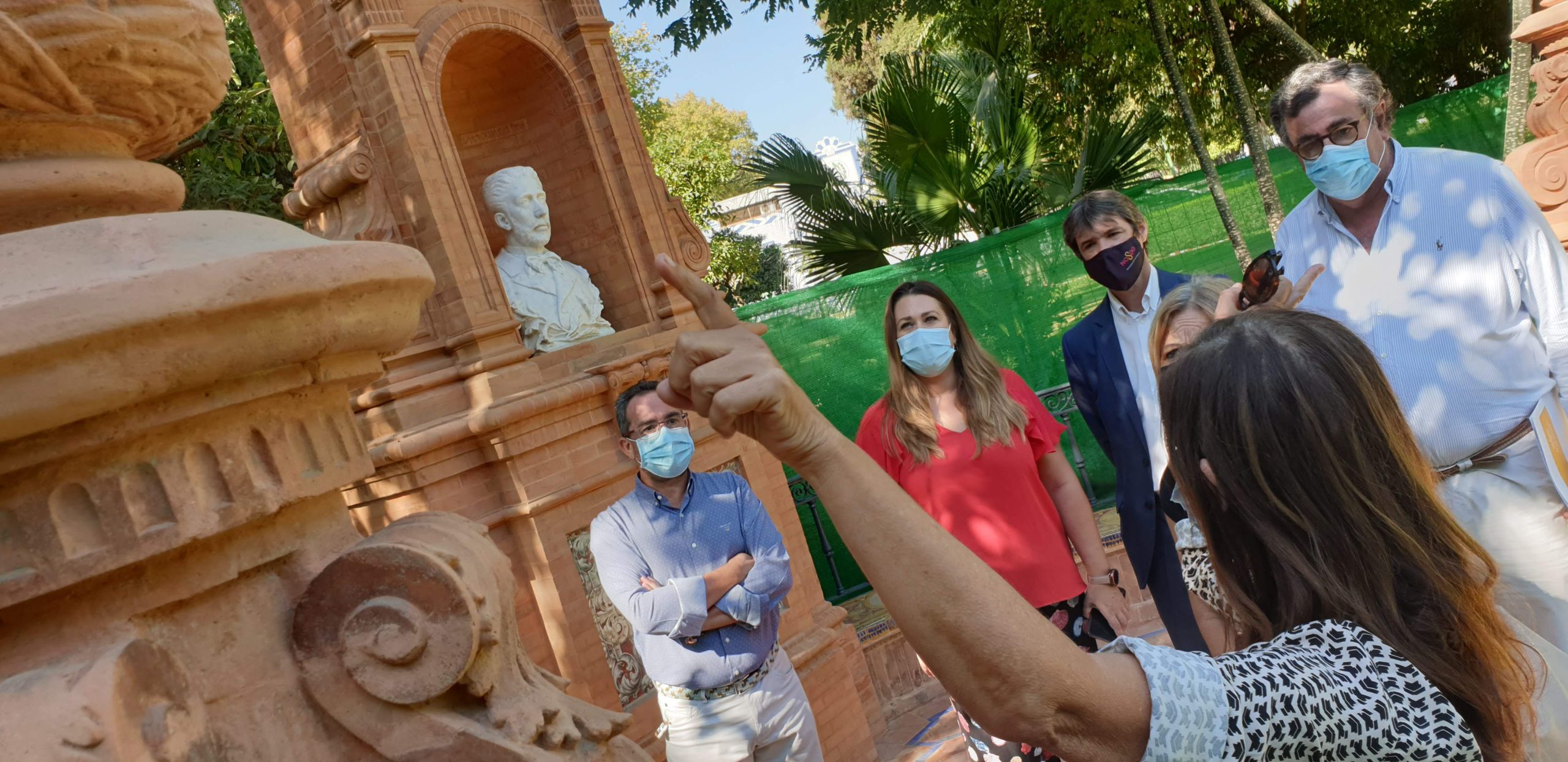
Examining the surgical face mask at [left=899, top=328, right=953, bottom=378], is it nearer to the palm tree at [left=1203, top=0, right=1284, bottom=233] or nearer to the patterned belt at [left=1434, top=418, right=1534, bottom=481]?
the patterned belt at [left=1434, top=418, right=1534, bottom=481]

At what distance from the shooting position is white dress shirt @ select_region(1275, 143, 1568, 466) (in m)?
2.68

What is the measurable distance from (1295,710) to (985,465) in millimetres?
2188

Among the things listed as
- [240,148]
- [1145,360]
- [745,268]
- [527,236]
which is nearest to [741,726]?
[1145,360]

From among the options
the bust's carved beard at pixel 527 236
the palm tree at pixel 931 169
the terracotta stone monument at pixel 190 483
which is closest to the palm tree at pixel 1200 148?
the palm tree at pixel 931 169

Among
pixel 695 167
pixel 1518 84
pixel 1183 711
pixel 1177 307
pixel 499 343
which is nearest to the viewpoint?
pixel 1183 711

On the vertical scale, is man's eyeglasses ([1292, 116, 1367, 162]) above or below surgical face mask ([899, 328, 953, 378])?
above

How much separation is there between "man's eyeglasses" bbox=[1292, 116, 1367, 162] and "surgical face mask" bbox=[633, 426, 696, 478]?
202 cm

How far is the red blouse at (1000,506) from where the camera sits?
11.1ft

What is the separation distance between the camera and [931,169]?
11094mm

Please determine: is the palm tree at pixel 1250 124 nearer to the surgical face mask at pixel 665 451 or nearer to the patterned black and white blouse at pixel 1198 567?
the surgical face mask at pixel 665 451

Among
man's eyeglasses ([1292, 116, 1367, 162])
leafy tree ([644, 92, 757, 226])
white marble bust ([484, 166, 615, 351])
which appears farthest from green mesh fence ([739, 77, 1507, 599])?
leafy tree ([644, 92, 757, 226])

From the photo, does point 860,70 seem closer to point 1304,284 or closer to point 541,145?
point 541,145

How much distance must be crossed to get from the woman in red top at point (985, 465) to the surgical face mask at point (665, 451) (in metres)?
0.61

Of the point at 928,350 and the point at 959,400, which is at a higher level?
the point at 928,350
